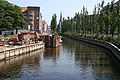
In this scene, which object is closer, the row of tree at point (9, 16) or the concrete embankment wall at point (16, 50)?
the concrete embankment wall at point (16, 50)

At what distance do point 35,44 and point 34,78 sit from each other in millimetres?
47826

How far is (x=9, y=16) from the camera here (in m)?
124

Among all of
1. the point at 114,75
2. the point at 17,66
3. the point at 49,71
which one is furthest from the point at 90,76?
the point at 17,66

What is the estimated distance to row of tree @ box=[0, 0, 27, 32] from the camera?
116656mm

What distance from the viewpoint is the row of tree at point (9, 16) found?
117 m

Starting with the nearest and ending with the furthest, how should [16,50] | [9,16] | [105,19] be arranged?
[16,50] → [105,19] → [9,16]

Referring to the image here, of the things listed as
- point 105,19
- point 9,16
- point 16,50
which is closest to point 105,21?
point 105,19

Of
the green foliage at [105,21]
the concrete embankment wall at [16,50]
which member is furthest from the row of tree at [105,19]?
the concrete embankment wall at [16,50]

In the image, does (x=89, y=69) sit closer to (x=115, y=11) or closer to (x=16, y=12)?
(x=115, y=11)

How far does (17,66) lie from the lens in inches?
2064

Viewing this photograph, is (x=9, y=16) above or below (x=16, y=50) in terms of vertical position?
above

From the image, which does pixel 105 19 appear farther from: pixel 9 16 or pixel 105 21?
pixel 9 16

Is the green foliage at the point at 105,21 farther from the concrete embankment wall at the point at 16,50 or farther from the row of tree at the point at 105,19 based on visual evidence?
the concrete embankment wall at the point at 16,50

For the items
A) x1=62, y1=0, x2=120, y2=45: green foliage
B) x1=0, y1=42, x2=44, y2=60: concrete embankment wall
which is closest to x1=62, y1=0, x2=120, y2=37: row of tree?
x1=62, y1=0, x2=120, y2=45: green foliage
